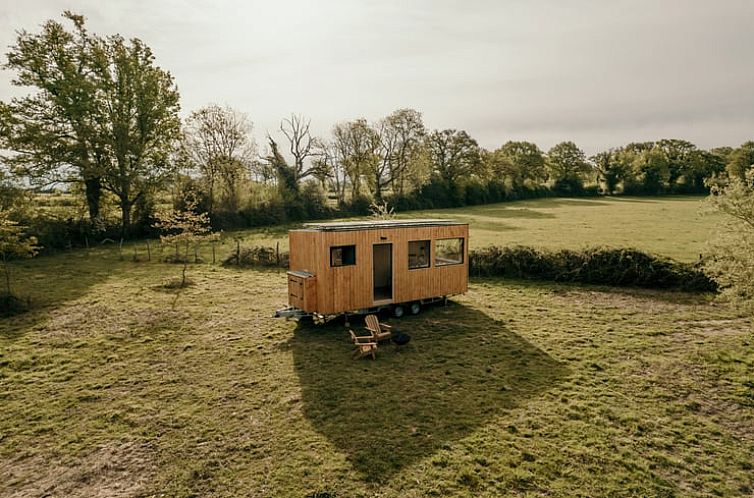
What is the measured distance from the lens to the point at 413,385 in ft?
28.7

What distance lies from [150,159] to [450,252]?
83.6ft

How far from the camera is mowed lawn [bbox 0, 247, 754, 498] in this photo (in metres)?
5.93

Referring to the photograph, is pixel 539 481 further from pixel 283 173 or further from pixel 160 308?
pixel 283 173

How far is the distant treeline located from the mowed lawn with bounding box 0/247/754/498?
9.17 metres

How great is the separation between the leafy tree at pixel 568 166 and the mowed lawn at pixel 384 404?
190ft

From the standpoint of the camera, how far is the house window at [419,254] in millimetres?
13703

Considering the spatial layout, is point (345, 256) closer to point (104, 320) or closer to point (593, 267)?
point (104, 320)

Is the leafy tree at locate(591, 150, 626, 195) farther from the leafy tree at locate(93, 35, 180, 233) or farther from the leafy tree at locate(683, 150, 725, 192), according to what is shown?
the leafy tree at locate(93, 35, 180, 233)

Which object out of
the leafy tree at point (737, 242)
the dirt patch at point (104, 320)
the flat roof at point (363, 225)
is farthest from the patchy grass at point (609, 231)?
the dirt patch at point (104, 320)

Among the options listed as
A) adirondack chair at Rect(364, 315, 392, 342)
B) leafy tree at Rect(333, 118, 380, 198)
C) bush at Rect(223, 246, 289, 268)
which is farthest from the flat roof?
leafy tree at Rect(333, 118, 380, 198)

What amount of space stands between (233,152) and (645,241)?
30.5 metres

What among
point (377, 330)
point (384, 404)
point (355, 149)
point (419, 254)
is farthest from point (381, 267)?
point (355, 149)

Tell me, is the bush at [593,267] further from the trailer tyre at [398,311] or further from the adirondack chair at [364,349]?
the adirondack chair at [364,349]

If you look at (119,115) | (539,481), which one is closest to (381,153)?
(119,115)
